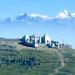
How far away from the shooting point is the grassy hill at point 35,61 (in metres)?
158

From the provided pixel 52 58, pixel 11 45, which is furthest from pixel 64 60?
pixel 11 45

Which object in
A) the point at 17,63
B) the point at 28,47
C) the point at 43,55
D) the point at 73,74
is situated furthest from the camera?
the point at 28,47

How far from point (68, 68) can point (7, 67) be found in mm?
21352

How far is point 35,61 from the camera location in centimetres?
16975

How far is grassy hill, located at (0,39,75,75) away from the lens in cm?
15850

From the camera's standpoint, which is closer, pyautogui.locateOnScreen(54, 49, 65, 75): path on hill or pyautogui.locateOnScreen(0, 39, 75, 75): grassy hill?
pyautogui.locateOnScreen(0, 39, 75, 75): grassy hill

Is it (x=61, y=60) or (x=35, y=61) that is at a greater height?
(x=61, y=60)

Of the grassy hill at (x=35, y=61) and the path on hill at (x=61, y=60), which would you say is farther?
the path on hill at (x=61, y=60)

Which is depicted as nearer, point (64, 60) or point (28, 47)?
point (64, 60)

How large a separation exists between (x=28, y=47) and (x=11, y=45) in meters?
8.27

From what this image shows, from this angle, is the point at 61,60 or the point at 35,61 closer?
the point at 35,61

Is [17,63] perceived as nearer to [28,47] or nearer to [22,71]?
[22,71]

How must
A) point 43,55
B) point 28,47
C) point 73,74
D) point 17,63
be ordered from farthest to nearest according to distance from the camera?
1. point 28,47
2. point 43,55
3. point 17,63
4. point 73,74

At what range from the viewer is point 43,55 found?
596 feet
